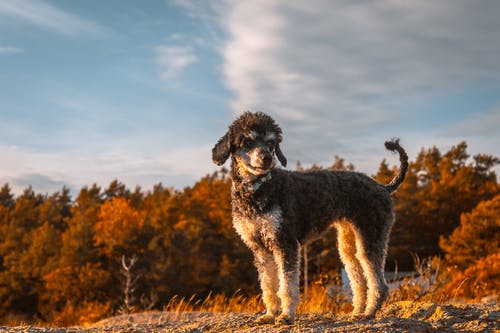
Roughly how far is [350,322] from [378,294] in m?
0.75

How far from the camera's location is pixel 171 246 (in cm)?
4059

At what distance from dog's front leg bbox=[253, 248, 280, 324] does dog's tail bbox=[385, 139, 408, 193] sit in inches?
88.9

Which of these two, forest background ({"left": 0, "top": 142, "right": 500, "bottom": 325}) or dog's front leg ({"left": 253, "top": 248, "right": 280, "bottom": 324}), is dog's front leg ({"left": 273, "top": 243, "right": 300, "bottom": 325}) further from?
forest background ({"left": 0, "top": 142, "right": 500, "bottom": 325})

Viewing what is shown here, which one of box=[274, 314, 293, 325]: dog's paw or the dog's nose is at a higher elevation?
the dog's nose

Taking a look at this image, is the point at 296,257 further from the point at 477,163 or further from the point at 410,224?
the point at 477,163

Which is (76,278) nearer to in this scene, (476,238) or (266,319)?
(476,238)

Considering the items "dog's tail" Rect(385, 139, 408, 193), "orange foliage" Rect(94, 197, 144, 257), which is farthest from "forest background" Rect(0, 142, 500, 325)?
"dog's tail" Rect(385, 139, 408, 193)

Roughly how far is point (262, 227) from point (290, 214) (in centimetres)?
42

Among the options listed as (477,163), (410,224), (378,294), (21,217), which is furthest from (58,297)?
(378,294)

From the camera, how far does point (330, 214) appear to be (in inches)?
285

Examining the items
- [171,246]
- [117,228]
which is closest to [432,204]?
[171,246]

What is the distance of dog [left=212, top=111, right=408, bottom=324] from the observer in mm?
6586

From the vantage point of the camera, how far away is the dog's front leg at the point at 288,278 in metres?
6.53

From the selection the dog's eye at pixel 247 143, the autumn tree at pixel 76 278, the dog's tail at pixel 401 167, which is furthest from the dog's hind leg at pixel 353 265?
the autumn tree at pixel 76 278
